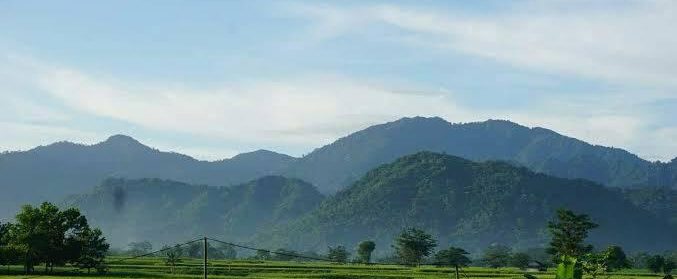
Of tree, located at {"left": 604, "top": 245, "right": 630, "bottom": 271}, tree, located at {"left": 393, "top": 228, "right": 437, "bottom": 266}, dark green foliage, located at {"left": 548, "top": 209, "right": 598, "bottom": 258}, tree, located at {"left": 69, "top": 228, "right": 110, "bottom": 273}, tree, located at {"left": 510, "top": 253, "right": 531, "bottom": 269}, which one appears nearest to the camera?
tree, located at {"left": 604, "top": 245, "right": 630, "bottom": 271}

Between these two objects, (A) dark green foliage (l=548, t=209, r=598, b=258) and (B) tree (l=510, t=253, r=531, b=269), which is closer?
(A) dark green foliage (l=548, t=209, r=598, b=258)

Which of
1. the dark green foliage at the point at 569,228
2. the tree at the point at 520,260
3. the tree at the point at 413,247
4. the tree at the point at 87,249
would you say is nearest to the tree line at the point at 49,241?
the tree at the point at 87,249

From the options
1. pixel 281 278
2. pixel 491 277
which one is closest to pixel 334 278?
pixel 281 278

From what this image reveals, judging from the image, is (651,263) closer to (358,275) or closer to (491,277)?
(491,277)

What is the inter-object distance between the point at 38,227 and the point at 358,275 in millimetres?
34275

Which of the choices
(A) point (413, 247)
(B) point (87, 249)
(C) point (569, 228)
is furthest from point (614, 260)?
(A) point (413, 247)

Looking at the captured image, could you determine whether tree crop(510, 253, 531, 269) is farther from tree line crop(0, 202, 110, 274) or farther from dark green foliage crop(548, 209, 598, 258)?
tree line crop(0, 202, 110, 274)

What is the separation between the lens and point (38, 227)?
76.9 m

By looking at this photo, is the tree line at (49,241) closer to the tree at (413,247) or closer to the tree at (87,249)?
the tree at (87,249)

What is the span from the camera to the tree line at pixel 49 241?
74.5 m

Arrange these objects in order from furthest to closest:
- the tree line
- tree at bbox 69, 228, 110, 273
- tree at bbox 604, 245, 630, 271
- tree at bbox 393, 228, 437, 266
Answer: tree at bbox 393, 228, 437, 266 < tree at bbox 69, 228, 110, 273 < the tree line < tree at bbox 604, 245, 630, 271

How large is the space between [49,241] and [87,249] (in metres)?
4.34

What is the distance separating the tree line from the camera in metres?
74.5

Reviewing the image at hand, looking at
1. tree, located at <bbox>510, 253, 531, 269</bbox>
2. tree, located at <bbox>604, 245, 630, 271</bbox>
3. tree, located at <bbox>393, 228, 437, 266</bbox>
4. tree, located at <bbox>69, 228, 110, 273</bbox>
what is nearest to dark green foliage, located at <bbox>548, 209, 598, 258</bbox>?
tree, located at <bbox>604, 245, 630, 271</bbox>
